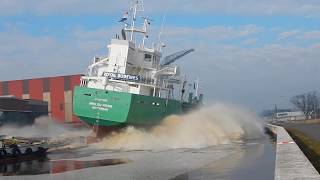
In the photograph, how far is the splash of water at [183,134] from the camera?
33547 millimetres

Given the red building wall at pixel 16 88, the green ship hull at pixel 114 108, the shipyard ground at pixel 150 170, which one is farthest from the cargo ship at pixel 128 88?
the red building wall at pixel 16 88

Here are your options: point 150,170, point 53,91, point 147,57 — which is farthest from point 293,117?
point 150,170

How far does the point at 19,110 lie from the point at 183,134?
127ft

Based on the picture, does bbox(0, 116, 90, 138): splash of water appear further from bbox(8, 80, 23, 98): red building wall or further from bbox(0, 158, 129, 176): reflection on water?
bbox(0, 158, 129, 176): reflection on water

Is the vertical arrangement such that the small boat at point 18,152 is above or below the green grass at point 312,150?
below

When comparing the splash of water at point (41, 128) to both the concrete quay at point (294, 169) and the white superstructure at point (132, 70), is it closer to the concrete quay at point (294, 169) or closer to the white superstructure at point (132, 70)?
the white superstructure at point (132, 70)

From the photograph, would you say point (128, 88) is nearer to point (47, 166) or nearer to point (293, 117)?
point (47, 166)

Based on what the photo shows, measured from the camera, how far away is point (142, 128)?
1420 inches

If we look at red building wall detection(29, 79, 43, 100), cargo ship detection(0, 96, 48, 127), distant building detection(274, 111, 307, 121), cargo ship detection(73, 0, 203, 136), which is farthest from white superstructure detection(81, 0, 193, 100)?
distant building detection(274, 111, 307, 121)

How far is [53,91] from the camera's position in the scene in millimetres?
79938

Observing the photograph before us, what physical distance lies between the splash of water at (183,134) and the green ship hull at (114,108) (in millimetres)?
899

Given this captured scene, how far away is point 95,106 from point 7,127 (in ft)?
105

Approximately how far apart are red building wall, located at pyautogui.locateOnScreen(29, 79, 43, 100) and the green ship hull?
4639cm

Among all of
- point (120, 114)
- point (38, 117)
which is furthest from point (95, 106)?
point (38, 117)
